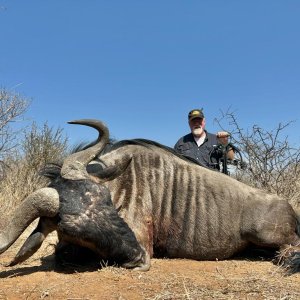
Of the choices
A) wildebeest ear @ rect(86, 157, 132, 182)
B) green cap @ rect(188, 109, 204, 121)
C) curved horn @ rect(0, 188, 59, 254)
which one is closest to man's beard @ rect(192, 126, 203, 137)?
green cap @ rect(188, 109, 204, 121)

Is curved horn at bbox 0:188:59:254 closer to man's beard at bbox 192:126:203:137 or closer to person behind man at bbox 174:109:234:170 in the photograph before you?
person behind man at bbox 174:109:234:170

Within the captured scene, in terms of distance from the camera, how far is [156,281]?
3432 millimetres

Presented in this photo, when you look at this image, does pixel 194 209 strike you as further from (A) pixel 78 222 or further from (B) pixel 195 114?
(B) pixel 195 114

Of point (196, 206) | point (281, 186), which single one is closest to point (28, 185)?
point (281, 186)

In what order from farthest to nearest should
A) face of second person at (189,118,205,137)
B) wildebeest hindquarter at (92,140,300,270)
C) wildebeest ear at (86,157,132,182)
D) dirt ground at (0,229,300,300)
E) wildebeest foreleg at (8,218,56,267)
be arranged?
face of second person at (189,118,205,137), wildebeest hindquarter at (92,140,300,270), wildebeest ear at (86,157,132,182), wildebeest foreleg at (8,218,56,267), dirt ground at (0,229,300,300)

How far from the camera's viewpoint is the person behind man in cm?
611

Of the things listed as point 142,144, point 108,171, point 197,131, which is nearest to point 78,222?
point 108,171

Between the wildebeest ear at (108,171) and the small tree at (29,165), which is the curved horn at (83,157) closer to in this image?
the wildebeest ear at (108,171)

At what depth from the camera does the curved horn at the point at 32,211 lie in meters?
3.59

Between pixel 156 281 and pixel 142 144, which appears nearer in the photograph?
pixel 156 281

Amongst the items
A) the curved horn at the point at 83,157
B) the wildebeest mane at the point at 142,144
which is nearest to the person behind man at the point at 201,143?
the wildebeest mane at the point at 142,144

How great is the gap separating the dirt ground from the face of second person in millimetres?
2189

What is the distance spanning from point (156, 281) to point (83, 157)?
1252 millimetres

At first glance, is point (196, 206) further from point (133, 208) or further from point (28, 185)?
point (28, 185)
